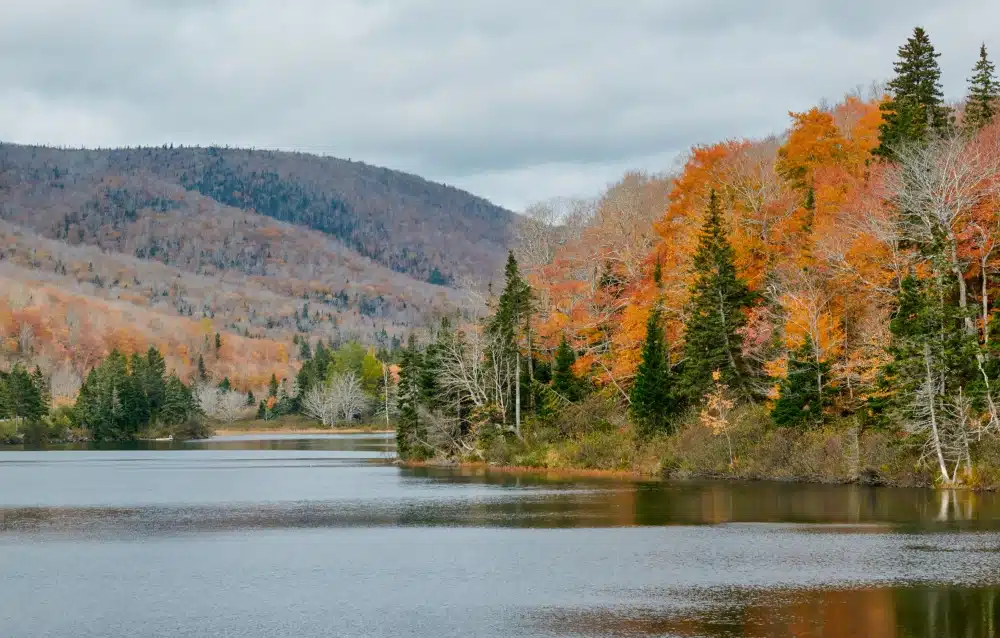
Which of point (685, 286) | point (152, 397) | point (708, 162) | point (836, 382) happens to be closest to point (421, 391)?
point (685, 286)

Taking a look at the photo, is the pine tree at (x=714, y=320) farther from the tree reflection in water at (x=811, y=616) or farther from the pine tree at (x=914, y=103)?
the tree reflection in water at (x=811, y=616)

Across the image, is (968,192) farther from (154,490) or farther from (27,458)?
(27,458)

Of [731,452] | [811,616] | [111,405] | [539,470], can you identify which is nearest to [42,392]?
[111,405]

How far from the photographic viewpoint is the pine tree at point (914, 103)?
286 feet

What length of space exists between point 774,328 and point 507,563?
147 ft

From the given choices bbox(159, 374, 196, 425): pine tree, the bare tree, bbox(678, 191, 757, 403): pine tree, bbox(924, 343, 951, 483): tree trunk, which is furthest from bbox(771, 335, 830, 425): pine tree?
bbox(159, 374, 196, 425): pine tree

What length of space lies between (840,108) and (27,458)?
97.2 metres

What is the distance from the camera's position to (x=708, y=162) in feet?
340

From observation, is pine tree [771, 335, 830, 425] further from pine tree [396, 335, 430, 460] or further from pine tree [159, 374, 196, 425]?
pine tree [159, 374, 196, 425]

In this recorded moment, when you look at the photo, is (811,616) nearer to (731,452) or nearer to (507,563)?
(507,563)

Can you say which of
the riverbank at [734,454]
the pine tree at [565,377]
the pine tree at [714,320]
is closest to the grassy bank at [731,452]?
the riverbank at [734,454]

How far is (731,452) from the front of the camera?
7719 cm

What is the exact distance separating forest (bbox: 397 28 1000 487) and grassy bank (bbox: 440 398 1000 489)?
0.15m

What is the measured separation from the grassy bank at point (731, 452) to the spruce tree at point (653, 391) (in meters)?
1.33
